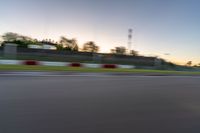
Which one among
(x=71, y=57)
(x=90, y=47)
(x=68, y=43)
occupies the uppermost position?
(x=68, y=43)

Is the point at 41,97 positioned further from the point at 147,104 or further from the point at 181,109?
the point at 181,109

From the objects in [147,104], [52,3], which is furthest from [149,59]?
[147,104]

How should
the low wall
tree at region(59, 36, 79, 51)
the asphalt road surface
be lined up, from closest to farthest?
the asphalt road surface, the low wall, tree at region(59, 36, 79, 51)

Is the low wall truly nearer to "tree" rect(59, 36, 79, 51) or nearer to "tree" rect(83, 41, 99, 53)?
"tree" rect(83, 41, 99, 53)

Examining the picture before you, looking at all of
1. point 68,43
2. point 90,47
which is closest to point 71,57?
point 90,47

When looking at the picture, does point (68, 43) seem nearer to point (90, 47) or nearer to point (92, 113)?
point (90, 47)

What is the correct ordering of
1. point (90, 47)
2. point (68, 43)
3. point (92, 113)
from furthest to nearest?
point (68, 43)
point (90, 47)
point (92, 113)

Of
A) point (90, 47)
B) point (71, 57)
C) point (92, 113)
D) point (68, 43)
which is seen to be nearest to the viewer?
point (92, 113)

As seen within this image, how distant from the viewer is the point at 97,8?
33.6 metres

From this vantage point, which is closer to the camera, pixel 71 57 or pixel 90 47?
pixel 71 57

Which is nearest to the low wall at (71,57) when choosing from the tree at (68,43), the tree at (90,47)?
the tree at (90,47)

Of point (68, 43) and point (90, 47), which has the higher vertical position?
point (68, 43)

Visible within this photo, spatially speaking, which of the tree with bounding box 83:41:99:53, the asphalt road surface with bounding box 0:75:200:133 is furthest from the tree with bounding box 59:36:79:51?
the asphalt road surface with bounding box 0:75:200:133

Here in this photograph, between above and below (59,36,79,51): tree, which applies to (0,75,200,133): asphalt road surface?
below
